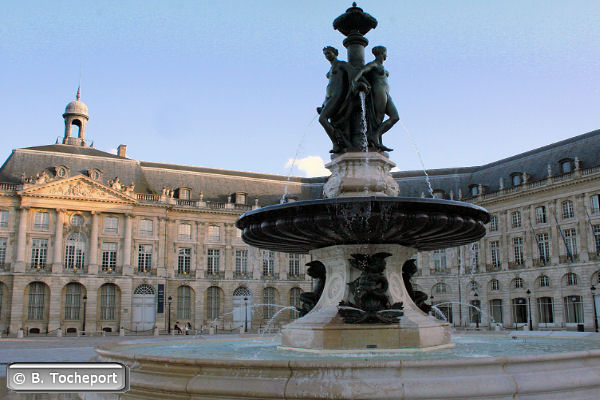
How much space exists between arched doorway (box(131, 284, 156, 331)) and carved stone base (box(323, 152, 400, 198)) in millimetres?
44073

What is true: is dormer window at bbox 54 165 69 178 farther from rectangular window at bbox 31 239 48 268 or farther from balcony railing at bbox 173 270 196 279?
balcony railing at bbox 173 270 196 279

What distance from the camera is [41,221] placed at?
49.6m

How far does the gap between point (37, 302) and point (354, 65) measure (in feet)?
148

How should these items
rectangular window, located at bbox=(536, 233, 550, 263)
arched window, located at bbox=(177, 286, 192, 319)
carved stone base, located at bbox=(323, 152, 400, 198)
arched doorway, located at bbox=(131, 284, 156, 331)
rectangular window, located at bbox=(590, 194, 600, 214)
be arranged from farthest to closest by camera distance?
1. arched window, located at bbox=(177, 286, 192, 319)
2. arched doorway, located at bbox=(131, 284, 156, 331)
3. rectangular window, located at bbox=(536, 233, 550, 263)
4. rectangular window, located at bbox=(590, 194, 600, 214)
5. carved stone base, located at bbox=(323, 152, 400, 198)

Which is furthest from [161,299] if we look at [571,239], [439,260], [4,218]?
[571,239]

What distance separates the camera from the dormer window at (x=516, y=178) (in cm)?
4909

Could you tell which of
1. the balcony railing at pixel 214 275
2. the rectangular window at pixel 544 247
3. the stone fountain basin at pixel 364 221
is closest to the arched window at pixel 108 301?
the balcony railing at pixel 214 275

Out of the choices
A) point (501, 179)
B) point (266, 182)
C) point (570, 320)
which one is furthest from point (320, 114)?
point (266, 182)

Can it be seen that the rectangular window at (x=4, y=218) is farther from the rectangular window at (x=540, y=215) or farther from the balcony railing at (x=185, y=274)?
the rectangular window at (x=540, y=215)

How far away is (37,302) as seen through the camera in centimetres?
4847

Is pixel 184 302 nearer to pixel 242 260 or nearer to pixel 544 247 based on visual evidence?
pixel 242 260

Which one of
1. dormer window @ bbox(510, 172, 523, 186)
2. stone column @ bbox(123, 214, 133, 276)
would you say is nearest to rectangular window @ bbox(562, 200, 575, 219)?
dormer window @ bbox(510, 172, 523, 186)

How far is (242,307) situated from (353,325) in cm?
4774

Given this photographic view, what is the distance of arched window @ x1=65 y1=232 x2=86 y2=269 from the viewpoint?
50188 mm
